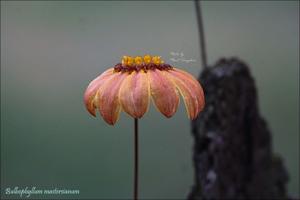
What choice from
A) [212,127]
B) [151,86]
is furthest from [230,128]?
[151,86]

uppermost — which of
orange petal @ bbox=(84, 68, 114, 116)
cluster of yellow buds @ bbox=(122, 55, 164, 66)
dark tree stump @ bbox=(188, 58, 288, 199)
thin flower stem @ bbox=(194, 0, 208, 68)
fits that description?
thin flower stem @ bbox=(194, 0, 208, 68)

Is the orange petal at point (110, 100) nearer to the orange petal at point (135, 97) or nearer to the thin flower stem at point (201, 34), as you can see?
the orange petal at point (135, 97)

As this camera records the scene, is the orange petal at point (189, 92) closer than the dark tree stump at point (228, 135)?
Yes

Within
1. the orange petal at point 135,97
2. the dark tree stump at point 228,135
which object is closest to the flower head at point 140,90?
the orange petal at point 135,97

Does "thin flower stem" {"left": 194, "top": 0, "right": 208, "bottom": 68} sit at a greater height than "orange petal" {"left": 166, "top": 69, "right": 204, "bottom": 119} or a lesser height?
greater

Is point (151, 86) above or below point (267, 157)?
above

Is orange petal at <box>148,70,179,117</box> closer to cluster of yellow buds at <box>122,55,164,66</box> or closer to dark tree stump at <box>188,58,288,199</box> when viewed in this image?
cluster of yellow buds at <box>122,55,164,66</box>

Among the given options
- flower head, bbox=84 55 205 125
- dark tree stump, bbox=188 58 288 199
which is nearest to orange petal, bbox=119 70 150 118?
flower head, bbox=84 55 205 125

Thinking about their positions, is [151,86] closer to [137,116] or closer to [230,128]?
[137,116]
